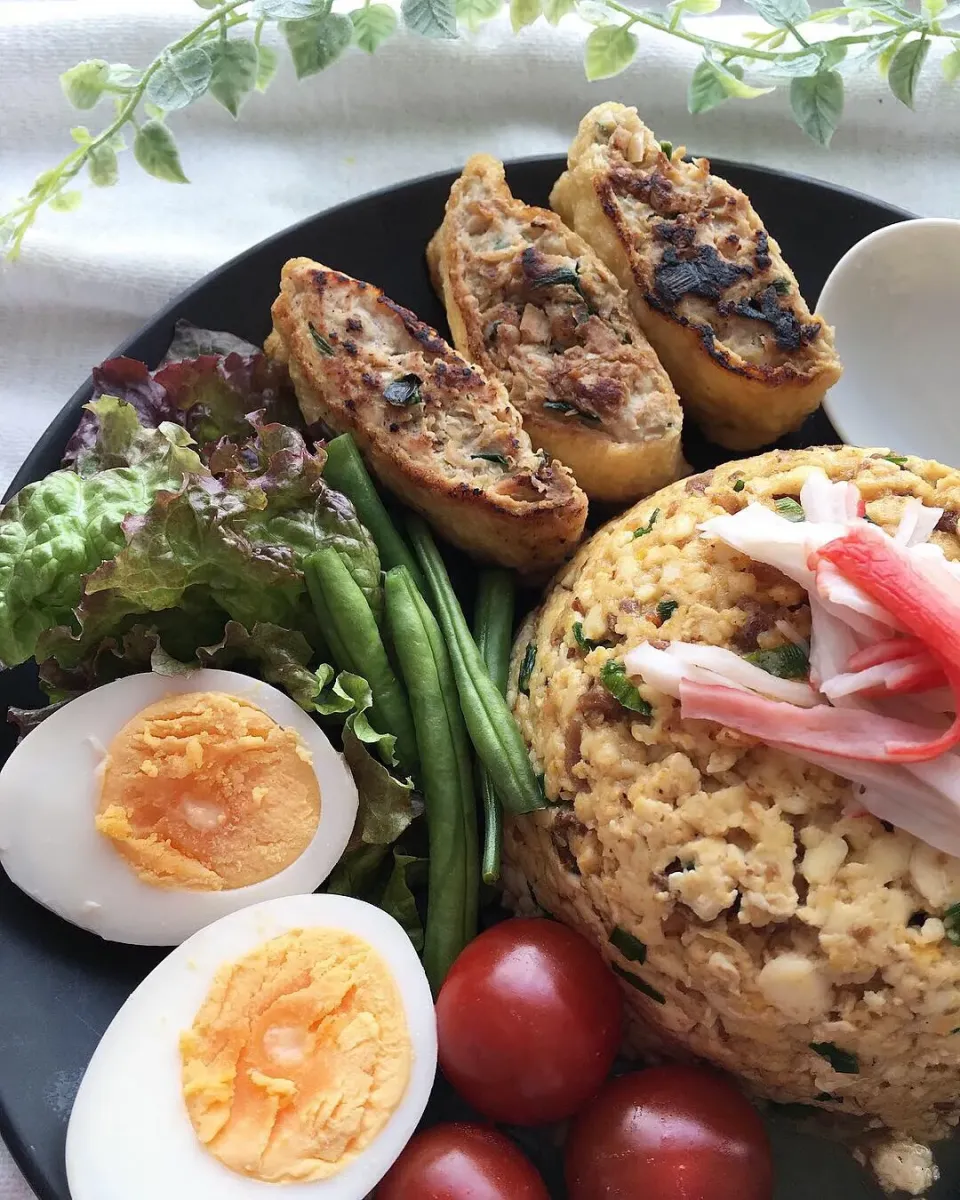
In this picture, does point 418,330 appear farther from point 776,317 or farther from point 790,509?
point 790,509

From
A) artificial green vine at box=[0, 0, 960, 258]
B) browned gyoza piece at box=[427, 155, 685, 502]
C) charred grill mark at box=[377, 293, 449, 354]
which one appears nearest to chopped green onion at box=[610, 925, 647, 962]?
browned gyoza piece at box=[427, 155, 685, 502]

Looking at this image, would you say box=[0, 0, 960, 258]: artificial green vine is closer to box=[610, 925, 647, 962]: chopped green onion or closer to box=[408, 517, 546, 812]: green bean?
box=[408, 517, 546, 812]: green bean

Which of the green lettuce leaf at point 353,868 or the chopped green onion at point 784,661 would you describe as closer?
the chopped green onion at point 784,661

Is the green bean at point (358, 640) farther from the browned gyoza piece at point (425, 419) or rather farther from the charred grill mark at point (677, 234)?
the charred grill mark at point (677, 234)

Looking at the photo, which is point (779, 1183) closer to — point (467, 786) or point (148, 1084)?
point (467, 786)

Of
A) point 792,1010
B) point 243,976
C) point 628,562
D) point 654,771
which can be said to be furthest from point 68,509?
point 792,1010

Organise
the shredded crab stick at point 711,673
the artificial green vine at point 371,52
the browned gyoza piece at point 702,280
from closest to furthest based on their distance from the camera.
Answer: the shredded crab stick at point 711,673
the browned gyoza piece at point 702,280
the artificial green vine at point 371,52

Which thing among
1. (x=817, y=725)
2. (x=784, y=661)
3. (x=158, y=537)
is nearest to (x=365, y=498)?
(x=158, y=537)

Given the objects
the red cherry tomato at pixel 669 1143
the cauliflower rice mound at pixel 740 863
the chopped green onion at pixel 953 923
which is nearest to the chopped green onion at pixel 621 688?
the cauliflower rice mound at pixel 740 863
